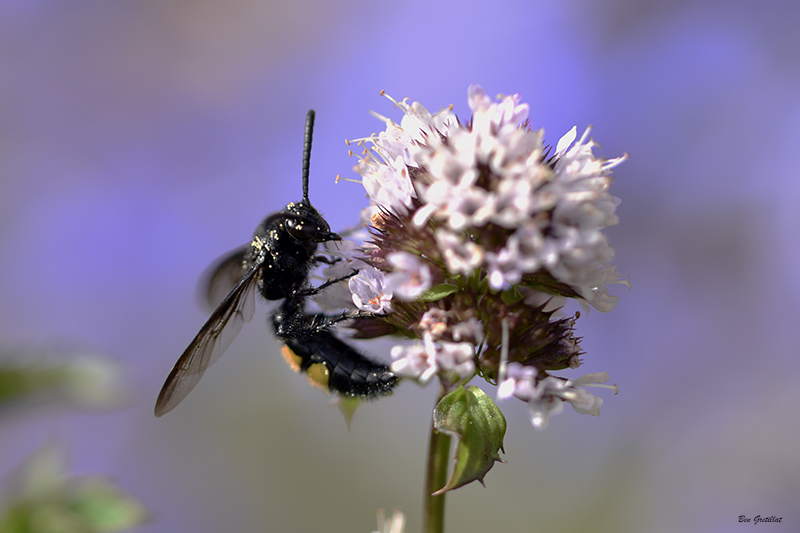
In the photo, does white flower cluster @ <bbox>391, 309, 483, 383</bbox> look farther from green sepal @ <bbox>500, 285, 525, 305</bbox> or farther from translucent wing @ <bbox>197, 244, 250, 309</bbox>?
translucent wing @ <bbox>197, 244, 250, 309</bbox>

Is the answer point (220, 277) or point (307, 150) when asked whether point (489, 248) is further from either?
point (220, 277)

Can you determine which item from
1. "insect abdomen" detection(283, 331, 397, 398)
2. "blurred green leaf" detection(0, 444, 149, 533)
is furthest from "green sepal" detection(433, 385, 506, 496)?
"blurred green leaf" detection(0, 444, 149, 533)

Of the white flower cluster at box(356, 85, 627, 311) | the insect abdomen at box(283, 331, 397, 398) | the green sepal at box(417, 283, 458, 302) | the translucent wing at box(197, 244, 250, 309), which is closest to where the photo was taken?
the white flower cluster at box(356, 85, 627, 311)

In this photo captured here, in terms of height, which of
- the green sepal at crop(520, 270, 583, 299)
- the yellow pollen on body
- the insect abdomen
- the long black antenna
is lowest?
the insect abdomen

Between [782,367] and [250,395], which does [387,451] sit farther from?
[782,367]

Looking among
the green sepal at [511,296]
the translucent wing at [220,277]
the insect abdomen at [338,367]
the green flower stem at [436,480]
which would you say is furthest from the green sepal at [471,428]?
the translucent wing at [220,277]
